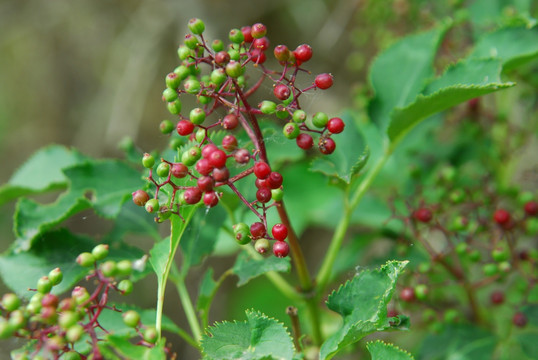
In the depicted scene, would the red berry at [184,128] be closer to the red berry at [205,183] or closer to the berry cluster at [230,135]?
the berry cluster at [230,135]

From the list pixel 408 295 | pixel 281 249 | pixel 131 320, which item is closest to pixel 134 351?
pixel 131 320

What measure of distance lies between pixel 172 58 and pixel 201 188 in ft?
11.5

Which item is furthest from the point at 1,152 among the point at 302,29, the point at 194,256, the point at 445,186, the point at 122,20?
the point at 445,186

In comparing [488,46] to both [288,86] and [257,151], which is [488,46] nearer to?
[288,86]

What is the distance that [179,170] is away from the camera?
1.06 meters

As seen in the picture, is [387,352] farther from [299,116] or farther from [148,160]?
[148,160]

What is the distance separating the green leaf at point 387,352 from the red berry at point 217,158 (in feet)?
1.71

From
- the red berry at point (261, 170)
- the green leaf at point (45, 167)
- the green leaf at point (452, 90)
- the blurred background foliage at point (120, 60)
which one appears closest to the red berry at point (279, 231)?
the red berry at point (261, 170)

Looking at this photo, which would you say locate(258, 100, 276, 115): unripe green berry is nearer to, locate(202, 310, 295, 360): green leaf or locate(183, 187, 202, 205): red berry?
locate(183, 187, 202, 205): red berry

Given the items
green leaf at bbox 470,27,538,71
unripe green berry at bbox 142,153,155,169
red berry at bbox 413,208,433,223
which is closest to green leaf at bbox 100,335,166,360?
unripe green berry at bbox 142,153,155,169

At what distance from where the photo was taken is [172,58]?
4.29 meters

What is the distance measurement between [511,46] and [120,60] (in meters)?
3.58

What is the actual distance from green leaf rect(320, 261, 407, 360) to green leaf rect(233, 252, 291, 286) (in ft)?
0.48

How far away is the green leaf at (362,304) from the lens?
1.03m
